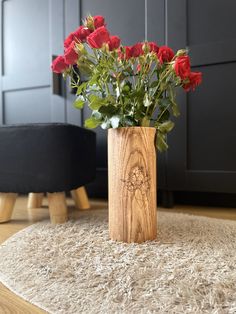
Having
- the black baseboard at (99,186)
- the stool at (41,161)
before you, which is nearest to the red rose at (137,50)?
the stool at (41,161)

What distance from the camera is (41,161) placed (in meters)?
1.00

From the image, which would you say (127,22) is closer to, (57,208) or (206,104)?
(206,104)

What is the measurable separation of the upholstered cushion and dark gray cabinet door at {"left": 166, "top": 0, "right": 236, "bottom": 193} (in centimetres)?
49

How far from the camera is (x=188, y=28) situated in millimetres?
1272

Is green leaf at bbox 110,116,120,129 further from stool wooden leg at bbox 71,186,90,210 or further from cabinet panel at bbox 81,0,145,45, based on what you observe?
cabinet panel at bbox 81,0,145,45

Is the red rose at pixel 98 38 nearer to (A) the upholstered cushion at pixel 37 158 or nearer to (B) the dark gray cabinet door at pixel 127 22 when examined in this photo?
(A) the upholstered cushion at pixel 37 158

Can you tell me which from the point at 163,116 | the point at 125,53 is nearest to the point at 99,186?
the point at 163,116

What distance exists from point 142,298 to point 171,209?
0.84 meters

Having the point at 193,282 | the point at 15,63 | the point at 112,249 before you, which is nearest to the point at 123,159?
the point at 112,249

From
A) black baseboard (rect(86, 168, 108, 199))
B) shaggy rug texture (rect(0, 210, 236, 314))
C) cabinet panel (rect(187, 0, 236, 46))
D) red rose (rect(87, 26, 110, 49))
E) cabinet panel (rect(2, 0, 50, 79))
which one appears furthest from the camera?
cabinet panel (rect(2, 0, 50, 79))

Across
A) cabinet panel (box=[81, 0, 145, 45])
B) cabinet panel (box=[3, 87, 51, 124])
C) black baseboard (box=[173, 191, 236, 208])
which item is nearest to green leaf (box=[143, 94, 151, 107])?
cabinet panel (box=[81, 0, 145, 45])

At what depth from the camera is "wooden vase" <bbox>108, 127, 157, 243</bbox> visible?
77 cm

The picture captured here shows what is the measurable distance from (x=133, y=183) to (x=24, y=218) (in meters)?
0.57

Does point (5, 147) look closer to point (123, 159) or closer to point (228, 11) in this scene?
point (123, 159)
